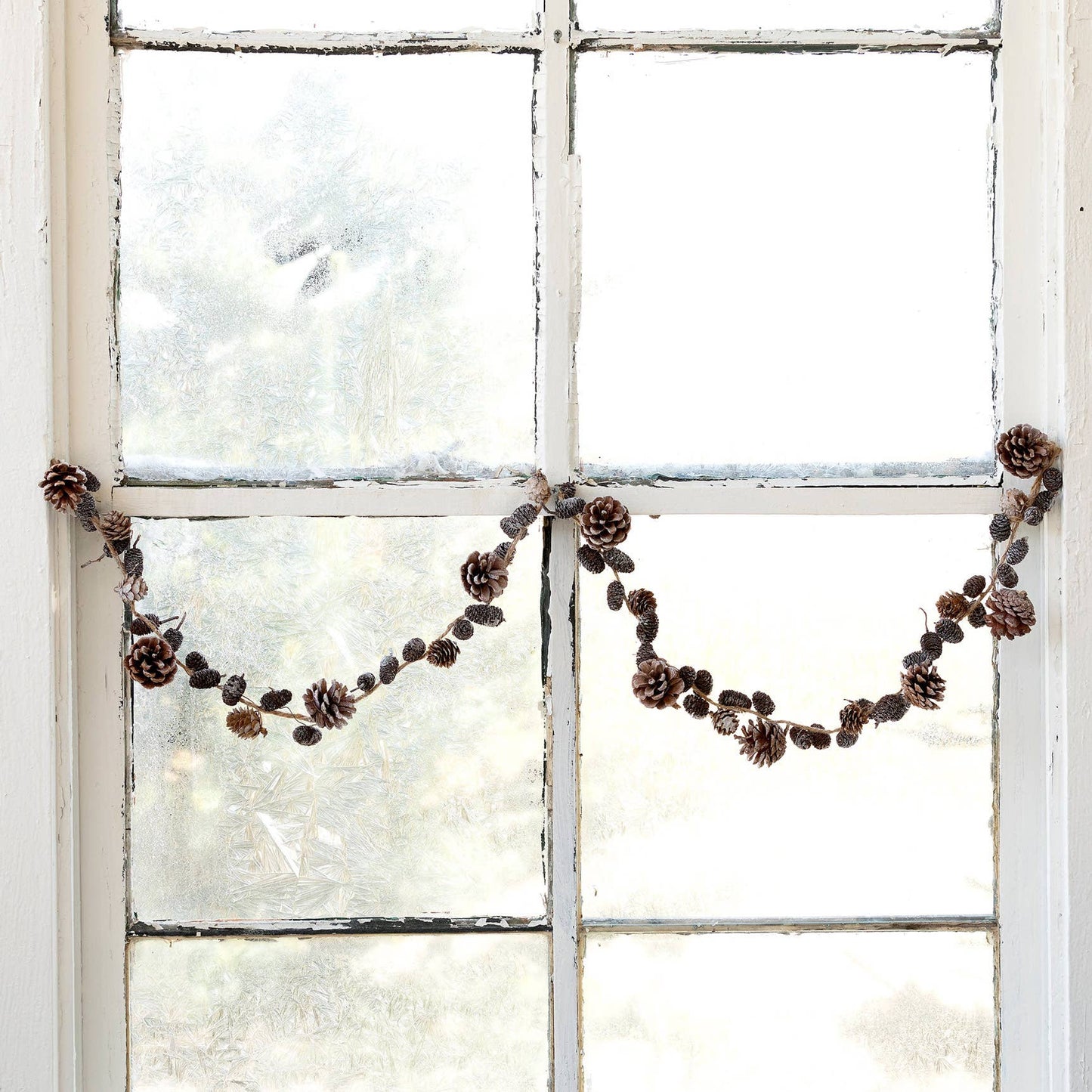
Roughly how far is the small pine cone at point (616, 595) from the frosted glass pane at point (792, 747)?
39mm

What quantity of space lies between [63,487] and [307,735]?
0.99 ft

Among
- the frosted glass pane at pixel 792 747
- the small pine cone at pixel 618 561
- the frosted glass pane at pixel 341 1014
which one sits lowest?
the frosted glass pane at pixel 341 1014

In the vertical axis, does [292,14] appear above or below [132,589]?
above

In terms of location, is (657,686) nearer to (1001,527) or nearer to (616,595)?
(616,595)

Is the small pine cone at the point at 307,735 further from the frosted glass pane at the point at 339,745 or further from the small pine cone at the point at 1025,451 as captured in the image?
the small pine cone at the point at 1025,451

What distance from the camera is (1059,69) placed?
81 cm

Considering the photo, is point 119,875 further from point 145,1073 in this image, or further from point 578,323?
point 578,323

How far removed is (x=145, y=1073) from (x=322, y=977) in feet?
0.62

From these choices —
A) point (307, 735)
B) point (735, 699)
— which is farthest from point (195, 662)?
point (735, 699)

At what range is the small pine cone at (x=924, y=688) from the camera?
78 cm

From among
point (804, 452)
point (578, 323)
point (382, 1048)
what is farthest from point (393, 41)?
point (382, 1048)

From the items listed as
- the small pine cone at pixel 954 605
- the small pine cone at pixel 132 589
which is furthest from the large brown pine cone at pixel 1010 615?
the small pine cone at pixel 132 589

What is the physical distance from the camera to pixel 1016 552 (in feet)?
2.64

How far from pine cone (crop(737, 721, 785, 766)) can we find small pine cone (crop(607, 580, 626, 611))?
16cm
